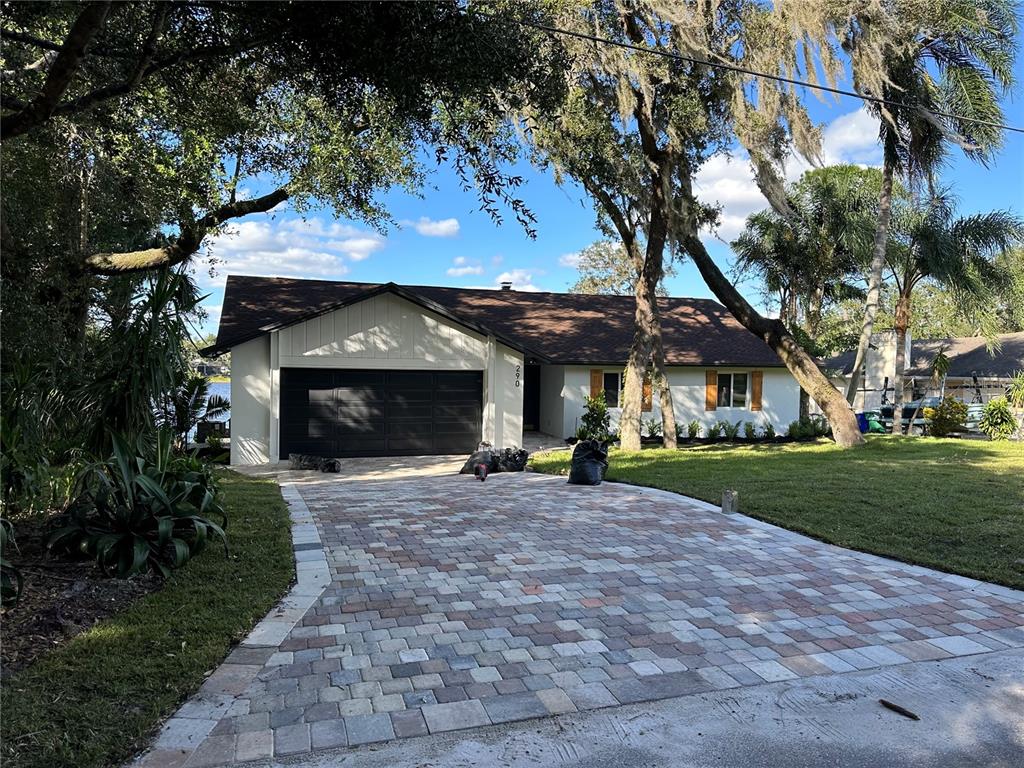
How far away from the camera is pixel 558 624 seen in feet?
14.6

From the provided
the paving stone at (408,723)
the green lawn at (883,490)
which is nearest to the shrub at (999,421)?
the green lawn at (883,490)

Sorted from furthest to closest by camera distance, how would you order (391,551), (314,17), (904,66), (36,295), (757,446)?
1. (757,446)
2. (904,66)
3. (36,295)
4. (391,551)
5. (314,17)

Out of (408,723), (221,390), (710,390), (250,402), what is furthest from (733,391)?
(408,723)

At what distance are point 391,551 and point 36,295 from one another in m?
5.97

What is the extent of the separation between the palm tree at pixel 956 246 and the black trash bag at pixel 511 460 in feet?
41.6

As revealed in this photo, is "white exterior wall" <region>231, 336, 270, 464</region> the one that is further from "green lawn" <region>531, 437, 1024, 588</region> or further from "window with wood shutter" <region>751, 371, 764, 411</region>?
"window with wood shutter" <region>751, 371, 764, 411</region>

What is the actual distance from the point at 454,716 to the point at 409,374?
12.5 m

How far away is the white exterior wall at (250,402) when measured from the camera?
46.1 ft

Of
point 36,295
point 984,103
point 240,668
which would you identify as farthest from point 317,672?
point 984,103

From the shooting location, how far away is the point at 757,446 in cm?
1769

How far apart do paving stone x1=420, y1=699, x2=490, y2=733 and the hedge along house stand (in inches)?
461

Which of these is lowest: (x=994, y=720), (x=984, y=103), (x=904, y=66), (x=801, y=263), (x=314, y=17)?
(x=994, y=720)

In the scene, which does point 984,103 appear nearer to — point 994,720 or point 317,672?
point 994,720

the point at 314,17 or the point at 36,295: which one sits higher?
the point at 314,17
